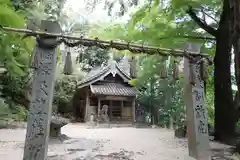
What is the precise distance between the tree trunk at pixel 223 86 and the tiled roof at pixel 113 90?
9.39 metres

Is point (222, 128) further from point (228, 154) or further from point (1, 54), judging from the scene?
point (1, 54)


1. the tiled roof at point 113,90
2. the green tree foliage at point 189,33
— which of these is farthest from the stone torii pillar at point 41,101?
the tiled roof at point 113,90

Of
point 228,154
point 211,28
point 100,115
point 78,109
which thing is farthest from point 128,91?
point 228,154

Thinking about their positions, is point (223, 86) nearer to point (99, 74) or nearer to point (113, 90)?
point (113, 90)

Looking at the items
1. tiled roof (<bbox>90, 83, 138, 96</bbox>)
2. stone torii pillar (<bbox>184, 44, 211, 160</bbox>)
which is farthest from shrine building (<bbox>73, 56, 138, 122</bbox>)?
stone torii pillar (<bbox>184, 44, 211, 160</bbox>)

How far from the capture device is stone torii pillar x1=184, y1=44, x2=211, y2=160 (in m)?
4.99

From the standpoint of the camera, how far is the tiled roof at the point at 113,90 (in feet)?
53.2

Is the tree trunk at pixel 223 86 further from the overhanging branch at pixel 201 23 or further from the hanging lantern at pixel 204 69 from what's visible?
the hanging lantern at pixel 204 69

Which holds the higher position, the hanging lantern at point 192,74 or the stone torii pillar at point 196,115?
the hanging lantern at point 192,74

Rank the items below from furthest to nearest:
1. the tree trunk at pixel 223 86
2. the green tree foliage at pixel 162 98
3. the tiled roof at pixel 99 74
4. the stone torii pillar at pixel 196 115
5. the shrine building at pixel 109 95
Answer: the tiled roof at pixel 99 74
the shrine building at pixel 109 95
the green tree foliage at pixel 162 98
the tree trunk at pixel 223 86
the stone torii pillar at pixel 196 115

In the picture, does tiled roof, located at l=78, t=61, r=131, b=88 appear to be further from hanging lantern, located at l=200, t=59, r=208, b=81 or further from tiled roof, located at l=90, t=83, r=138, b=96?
hanging lantern, located at l=200, t=59, r=208, b=81

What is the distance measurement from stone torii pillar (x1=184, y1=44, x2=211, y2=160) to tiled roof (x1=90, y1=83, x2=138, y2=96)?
1115cm

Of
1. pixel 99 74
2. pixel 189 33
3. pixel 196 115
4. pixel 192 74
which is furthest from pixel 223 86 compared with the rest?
pixel 99 74

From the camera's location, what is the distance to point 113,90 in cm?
1670
